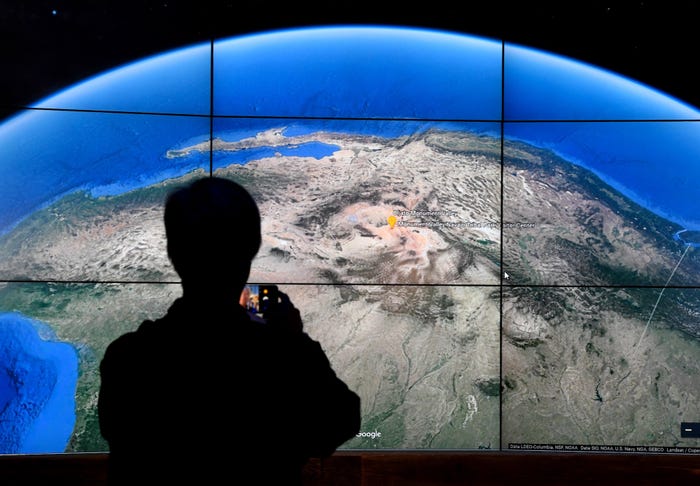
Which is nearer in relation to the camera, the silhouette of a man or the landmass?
the silhouette of a man

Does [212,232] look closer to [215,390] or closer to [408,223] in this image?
[215,390]

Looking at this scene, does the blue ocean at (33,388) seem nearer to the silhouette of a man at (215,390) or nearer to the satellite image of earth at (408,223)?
the satellite image of earth at (408,223)

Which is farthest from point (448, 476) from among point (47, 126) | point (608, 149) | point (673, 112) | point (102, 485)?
point (47, 126)

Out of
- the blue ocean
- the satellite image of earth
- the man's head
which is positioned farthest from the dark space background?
the man's head

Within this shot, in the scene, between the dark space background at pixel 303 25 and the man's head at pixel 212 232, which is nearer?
the man's head at pixel 212 232

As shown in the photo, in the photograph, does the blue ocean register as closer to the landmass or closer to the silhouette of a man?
the landmass

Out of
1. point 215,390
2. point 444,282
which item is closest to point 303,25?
point 444,282

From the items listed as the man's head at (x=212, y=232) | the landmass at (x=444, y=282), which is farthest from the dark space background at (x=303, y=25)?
the man's head at (x=212, y=232)

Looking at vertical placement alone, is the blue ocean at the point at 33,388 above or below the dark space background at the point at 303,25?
below
